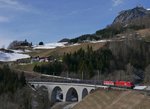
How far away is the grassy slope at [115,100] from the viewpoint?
73.6m

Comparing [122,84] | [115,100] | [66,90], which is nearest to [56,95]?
[66,90]

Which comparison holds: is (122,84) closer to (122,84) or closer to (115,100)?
(122,84)

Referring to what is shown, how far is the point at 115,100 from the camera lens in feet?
270

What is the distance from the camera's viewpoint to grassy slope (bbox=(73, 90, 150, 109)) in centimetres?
7364

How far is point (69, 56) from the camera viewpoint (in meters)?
153

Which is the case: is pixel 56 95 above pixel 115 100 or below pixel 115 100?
below

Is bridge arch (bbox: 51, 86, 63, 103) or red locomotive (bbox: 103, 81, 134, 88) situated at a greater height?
red locomotive (bbox: 103, 81, 134, 88)

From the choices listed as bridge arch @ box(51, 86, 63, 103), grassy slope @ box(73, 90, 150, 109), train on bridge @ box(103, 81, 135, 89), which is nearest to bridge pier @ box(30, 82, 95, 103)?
bridge arch @ box(51, 86, 63, 103)

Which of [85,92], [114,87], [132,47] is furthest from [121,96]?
[132,47]

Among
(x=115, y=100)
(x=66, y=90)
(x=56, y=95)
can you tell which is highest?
(x=115, y=100)

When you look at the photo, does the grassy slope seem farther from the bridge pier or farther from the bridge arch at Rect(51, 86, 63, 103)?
the bridge arch at Rect(51, 86, 63, 103)

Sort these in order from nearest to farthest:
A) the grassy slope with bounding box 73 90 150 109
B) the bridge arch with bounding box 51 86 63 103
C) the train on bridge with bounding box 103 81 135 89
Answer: the grassy slope with bounding box 73 90 150 109, the train on bridge with bounding box 103 81 135 89, the bridge arch with bounding box 51 86 63 103

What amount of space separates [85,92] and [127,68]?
36.0m

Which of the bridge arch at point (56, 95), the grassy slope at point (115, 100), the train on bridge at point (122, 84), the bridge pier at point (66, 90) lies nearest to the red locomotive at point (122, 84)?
the train on bridge at point (122, 84)
